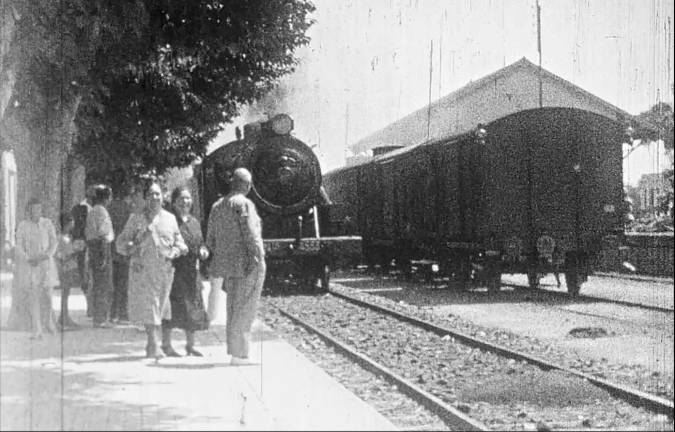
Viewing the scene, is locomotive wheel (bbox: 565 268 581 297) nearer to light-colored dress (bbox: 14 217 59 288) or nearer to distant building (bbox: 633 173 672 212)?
distant building (bbox: 633 173 672 212)

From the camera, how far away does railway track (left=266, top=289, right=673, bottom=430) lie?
24.4 feet

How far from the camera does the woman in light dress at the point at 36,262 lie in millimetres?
11859

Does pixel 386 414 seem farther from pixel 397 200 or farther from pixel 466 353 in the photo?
pixel 397 200

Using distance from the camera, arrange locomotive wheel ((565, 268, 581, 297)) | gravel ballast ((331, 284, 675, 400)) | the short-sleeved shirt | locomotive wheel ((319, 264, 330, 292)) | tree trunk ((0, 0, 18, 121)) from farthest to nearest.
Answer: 1. locomotive wheel ((319, 264, 330, 292))
2. locomotive wheel ((565, 268, 581, 297))
3. the short-sleeved shirt
4. tree trunk ((0, 0, 18, 121))
5. gravel ballast ((331, 284, 675, 400))

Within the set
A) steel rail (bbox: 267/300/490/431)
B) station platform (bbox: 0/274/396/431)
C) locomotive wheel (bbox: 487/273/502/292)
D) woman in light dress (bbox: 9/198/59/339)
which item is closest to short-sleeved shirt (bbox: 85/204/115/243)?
woman in light dress (bbox: 9/198/59/339)

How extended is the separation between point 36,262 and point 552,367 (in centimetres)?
617

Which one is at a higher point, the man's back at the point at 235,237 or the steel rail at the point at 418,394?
the man's back at the point at 235,237

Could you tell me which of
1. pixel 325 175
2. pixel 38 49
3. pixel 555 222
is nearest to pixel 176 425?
pixel 38 49

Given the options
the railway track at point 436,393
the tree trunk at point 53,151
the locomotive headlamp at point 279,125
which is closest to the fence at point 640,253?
the railway track at point 436,393

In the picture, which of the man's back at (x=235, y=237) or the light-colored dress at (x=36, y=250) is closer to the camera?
the man's back at (x=235, y=237)

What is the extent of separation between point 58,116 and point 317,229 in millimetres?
8227

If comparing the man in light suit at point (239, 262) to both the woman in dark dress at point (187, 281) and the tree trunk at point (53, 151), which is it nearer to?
the woman in dark dress at point (187, 281)

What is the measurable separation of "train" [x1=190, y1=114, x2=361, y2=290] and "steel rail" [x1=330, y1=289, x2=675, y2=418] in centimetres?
406

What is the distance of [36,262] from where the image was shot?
11961 mm
